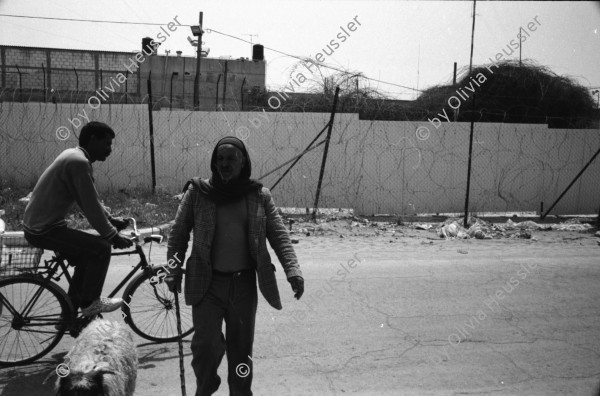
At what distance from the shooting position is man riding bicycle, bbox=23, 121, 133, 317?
A: 380 centimetres

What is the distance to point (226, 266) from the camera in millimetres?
3244

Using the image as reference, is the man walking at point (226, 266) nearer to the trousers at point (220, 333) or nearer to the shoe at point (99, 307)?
the trousers at point (220, 333)

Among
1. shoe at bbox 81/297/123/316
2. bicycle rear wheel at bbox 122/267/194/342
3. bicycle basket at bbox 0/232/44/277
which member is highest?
bicycle basket at bbox 0/232/44/277

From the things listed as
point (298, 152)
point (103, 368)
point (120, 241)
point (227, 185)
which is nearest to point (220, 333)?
point (103, 368)

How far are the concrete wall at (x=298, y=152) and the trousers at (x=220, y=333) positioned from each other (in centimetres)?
871

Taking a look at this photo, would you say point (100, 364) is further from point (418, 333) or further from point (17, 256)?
point (418, 333)

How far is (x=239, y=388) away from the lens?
322cm

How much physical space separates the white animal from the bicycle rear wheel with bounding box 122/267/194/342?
1232mm

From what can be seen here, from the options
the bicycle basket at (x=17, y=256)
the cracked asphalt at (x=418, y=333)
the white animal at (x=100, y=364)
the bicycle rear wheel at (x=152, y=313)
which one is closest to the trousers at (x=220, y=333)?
the white animal at (x=100, y=364)

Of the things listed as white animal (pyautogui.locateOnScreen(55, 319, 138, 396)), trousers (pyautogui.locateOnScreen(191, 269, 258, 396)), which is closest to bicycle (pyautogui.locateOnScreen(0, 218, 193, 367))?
white animal (pyautogui.locateOnScreen(55, 319, 138, 396))

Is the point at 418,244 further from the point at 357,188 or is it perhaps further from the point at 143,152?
the point at 143,152

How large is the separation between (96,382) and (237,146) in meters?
1.58

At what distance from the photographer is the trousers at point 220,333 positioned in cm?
317

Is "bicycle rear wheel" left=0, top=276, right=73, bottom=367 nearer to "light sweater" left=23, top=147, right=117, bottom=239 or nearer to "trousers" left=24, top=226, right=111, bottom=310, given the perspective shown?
"trousers" left=24, top=226, right=111, bottom=310
